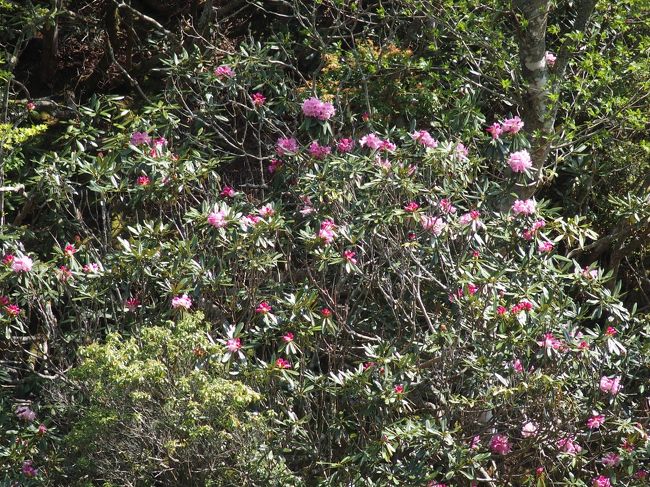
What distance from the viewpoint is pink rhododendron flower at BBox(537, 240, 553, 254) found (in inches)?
208

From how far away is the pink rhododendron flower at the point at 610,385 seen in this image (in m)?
4.93

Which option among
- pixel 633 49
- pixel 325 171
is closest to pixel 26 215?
pixel 325 171

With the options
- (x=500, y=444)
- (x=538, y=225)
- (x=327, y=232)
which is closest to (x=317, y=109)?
(x=327, y=232)

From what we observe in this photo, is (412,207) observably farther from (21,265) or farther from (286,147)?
(21,265)

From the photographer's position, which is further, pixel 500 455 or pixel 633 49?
pixel 633 49

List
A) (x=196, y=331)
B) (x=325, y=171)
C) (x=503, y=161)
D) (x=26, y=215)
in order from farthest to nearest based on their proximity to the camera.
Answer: (x=26, y=215) < (x=503, y=161) < (x=325, y=171) < (x=196, y=331)

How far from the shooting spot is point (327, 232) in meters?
5.00

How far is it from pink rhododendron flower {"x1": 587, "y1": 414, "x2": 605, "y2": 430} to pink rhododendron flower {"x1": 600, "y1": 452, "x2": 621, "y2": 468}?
0.17 metres

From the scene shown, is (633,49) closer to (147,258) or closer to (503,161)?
(503,161)

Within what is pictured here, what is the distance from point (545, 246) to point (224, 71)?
2.15m

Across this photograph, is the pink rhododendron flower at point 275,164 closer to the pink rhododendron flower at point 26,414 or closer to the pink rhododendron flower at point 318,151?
the pink rhododendron flower at point 318,151

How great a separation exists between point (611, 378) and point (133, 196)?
8.65 feet

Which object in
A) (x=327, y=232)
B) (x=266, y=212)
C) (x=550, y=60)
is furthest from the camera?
(x=550, y=60)

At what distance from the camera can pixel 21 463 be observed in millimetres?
5125
